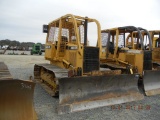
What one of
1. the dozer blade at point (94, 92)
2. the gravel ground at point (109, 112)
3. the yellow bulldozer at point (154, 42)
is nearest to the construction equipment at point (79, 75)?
the dozer blade at point (94, 92)

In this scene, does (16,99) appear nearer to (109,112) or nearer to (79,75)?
(109,112)

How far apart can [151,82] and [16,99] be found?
5.63 m

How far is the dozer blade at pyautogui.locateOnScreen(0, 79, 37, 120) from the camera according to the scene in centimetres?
393

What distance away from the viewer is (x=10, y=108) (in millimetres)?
4090

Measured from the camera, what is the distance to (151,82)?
8.03 metres

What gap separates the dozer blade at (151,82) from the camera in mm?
7759

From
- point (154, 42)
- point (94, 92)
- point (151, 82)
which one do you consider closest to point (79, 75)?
point (94, 92)

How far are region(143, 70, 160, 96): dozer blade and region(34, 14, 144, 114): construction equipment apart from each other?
95 centimetres

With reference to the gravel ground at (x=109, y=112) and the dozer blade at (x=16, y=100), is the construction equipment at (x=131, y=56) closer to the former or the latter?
the gravel ground at (x=109, y=112)

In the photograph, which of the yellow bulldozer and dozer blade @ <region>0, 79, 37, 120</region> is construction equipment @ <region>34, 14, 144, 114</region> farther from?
the yellow bulldozer

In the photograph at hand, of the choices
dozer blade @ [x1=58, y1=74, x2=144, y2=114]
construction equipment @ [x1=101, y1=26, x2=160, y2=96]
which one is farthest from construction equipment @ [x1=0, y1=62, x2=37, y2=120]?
construction equipment @ [x1=101, y1=26, x2=160, y2=96]

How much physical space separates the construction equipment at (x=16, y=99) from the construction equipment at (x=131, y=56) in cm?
475

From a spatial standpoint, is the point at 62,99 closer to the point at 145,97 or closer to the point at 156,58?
the point at 145,97

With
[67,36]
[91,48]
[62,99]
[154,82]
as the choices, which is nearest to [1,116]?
[62,99]
